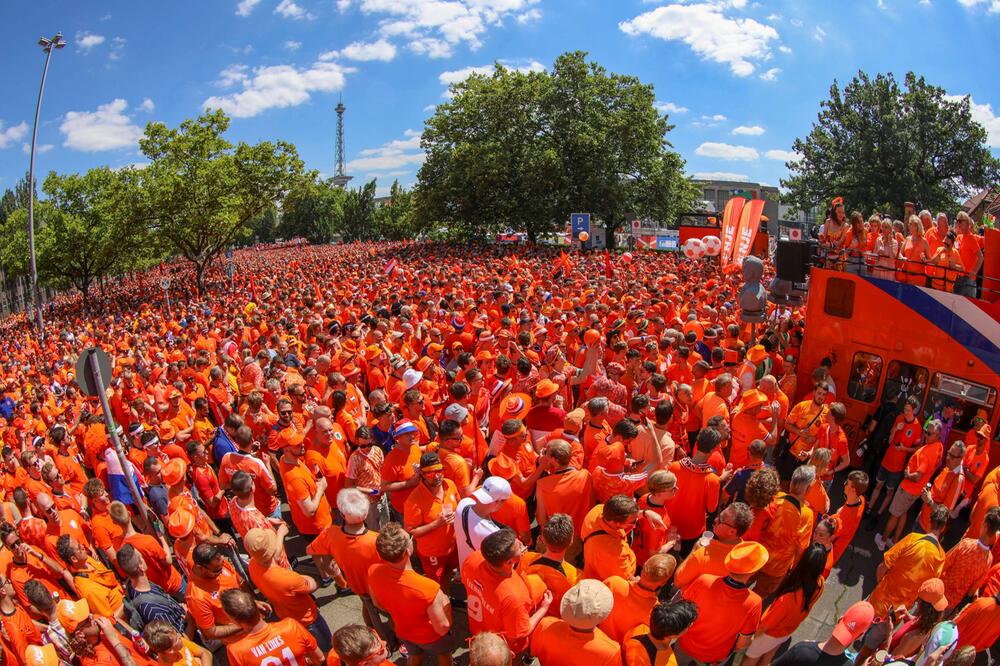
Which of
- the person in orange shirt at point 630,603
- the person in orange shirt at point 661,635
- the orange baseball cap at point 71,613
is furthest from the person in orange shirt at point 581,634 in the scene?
the orange baseball cap at point 71,613

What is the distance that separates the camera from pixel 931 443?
6227 mm

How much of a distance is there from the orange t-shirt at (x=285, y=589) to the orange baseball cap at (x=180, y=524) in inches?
Result: 45.2

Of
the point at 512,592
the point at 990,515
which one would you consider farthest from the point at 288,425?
the point at 990,515

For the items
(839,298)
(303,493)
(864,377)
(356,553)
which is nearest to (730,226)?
(839,298)

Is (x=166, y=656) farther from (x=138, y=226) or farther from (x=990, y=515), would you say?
(x=138, y=226)

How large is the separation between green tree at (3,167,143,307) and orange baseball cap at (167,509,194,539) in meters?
29.6

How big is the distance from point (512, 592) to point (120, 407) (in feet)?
27.5

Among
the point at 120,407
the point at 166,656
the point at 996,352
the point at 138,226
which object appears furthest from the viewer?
the point at 138,226

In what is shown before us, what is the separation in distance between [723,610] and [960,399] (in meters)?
5.53

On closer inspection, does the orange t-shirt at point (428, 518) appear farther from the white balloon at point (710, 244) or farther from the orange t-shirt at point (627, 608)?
the white balloon at point (710, 244)

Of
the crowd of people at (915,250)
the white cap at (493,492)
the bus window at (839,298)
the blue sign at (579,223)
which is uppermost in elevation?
the blue sign at (579,223)

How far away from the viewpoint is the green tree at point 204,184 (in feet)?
94.6

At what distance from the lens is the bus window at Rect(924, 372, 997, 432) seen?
6906mm

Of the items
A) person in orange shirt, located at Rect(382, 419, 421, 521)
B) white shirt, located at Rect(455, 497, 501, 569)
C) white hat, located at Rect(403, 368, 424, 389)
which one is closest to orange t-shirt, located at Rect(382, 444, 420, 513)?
person in orange shirt, located at Rect(382, 419, 421, 521)
